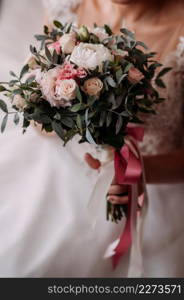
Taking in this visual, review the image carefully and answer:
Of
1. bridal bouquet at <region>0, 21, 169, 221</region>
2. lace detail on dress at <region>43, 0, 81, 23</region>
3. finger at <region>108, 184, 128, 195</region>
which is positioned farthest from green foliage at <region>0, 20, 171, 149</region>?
lace detail on dress at <region>43, 0, 81, 23</region>

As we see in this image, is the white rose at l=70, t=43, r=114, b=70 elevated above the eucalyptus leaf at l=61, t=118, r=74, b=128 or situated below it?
above

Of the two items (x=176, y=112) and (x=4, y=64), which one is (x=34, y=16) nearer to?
(x=4, y=64)

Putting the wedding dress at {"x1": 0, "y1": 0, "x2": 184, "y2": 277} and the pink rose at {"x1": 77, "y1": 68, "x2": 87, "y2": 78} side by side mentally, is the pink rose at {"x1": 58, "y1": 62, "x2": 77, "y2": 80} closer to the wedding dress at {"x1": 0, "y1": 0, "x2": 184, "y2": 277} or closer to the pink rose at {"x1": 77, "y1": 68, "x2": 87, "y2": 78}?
the pink rose at {"x1": 77, "y1": 68, "x2": 87, "y2": 78}

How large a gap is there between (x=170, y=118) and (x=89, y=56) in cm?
37

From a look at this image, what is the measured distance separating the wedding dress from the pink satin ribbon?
27mm

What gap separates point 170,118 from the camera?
1.15 meters

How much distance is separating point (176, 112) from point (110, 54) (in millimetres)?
333

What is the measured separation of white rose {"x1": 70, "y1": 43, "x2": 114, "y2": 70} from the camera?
2.86 feet

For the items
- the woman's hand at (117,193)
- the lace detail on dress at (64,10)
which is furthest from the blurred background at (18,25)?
the woman's hand at (117,193)

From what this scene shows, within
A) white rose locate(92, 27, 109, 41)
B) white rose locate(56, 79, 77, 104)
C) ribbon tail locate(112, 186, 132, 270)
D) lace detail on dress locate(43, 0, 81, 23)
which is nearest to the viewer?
white rose locate(56, 79, 77, 104)

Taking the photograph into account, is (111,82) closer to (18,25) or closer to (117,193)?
(117,193)

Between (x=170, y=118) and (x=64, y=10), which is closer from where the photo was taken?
(x=170, y=118)

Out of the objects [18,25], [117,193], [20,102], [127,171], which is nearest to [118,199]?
[117,193]

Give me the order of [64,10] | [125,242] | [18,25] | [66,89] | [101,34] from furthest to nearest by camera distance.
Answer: [18,25]
[64,10]
[125,242]
[101,34]
[66,89]
